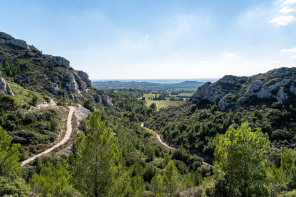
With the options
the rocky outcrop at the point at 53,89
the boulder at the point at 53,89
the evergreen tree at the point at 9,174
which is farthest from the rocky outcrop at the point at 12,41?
the evergreen tree at the point at 9,174

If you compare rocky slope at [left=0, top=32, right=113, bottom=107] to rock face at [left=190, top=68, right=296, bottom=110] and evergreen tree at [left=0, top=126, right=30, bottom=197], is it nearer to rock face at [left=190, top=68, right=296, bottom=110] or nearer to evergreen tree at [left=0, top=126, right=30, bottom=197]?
evergreen tree at [left=0, top=126, right=30, bottom=197]

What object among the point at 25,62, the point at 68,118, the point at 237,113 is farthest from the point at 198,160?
the point at 25,62

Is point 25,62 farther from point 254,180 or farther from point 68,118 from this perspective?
point 254,180

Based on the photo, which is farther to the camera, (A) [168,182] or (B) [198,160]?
(B) [198,160]

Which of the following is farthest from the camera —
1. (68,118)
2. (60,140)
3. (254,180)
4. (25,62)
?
(25,62)

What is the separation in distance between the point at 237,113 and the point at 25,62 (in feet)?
509

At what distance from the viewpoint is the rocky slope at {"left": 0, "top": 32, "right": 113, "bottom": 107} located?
3834 inches

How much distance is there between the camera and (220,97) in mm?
113875

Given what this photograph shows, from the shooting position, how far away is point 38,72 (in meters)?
110

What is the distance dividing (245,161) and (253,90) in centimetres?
9967

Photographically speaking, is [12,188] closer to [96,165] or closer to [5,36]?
[96,165]

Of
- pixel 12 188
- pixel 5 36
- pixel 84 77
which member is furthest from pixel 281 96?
pixel 5 36

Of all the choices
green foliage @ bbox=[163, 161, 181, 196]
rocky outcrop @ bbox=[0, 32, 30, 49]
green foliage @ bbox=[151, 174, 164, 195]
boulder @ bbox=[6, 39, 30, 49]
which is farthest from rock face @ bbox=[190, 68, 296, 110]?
rocky outcrop @ bbox=[0, 32, 30, 49]

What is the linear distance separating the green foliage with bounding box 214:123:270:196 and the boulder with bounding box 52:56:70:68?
164118mm
